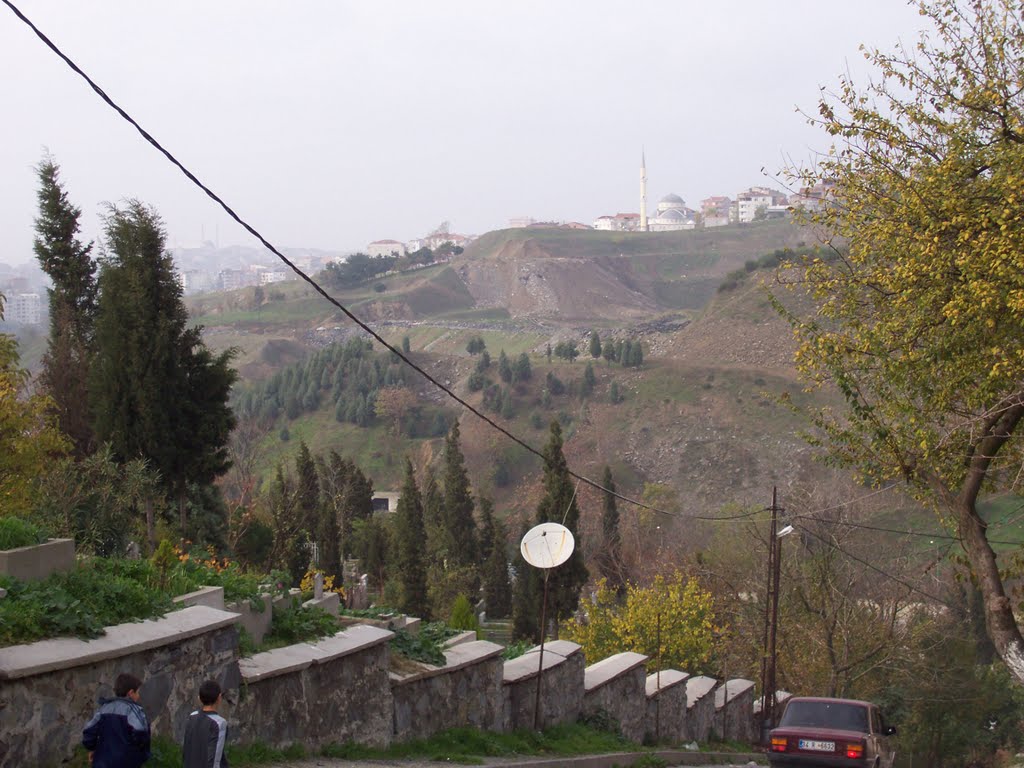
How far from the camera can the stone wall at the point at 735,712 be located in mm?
19766

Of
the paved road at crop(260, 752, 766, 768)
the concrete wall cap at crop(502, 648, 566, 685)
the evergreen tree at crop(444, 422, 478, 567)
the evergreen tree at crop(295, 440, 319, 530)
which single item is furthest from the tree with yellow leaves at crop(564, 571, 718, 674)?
the evergreen tree at crop(444, 422, 478, 567)

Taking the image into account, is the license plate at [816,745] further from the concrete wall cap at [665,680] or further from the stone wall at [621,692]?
the concrete wall cap at [665,680]

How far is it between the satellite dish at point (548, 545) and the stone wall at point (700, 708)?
6506 millimetres

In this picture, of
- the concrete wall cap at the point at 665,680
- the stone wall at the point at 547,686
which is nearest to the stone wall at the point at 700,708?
the concrete wall cap at the point at 665,680

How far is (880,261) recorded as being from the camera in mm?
12930

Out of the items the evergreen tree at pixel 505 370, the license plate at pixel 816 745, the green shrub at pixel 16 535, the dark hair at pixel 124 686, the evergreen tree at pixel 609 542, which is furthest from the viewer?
the evergreen tree at pixel 505 370

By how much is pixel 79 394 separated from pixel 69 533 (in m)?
11.4

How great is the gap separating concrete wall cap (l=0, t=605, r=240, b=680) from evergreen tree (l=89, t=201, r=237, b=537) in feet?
39.7

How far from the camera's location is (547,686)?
1255 cm

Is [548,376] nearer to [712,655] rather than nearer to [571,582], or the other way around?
[571,582]

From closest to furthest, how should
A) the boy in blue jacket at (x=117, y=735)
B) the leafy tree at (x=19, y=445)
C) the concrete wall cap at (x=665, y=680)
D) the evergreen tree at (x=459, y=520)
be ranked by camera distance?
the boy in blue jacket at (x=117, y=735), the leafy tree at (x=19, y=445), the concrete wall cap at (x=665, y=680), the evergreen tree at (x=459, y=520)

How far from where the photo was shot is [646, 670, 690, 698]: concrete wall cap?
632 inches

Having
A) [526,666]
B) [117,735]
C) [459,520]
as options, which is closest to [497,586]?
[459,520]

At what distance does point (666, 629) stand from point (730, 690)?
5720 millimetres
